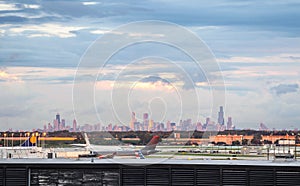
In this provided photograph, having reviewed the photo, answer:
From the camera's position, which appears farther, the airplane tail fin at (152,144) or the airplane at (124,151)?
the airplane tail fin at (152,144)

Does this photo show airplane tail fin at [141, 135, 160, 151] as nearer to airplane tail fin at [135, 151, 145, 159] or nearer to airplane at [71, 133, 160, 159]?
airplane at [71, 133, 160, 159]

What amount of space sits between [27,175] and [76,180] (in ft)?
5.10

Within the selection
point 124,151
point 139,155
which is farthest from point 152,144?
point 139,155

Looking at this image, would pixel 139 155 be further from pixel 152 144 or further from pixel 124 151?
pixel 152 144

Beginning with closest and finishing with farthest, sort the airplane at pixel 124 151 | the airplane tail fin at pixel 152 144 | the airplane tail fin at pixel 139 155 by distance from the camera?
1. the airplane tail fin at pixel 139 155
2. the airplane at pixel 124 151
3. the airplane tail fin at pixel 152 144

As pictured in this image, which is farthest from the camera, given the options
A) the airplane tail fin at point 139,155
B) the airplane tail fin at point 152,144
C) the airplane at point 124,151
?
the airplane tail fin at point 152,144

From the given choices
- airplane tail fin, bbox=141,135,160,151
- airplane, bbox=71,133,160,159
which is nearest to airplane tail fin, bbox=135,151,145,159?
airplane, bbox=71,133,160,159

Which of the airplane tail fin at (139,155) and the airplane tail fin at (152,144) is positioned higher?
the airplane tail fin at (152,144)

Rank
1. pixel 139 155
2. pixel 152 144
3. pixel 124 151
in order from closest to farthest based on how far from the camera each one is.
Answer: pixel 139 155 → pixel 124 151 → pixel 152 144

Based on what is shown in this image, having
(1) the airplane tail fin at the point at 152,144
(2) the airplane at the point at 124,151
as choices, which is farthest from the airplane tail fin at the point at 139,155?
(1) the airplane tail fin at the point at 152,144

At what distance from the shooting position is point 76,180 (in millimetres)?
21969

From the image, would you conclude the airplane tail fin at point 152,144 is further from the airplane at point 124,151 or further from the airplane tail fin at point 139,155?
the airplane tail fin at point 139,155

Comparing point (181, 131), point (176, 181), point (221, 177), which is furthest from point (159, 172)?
point (181, 131)

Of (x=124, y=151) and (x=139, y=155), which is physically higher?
(x=124, y=151)
